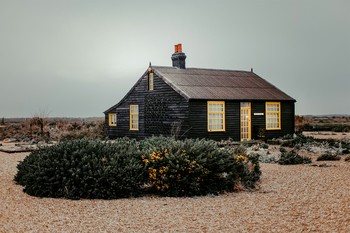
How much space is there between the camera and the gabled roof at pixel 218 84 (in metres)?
26.3

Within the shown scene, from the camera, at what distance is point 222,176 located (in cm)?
1123

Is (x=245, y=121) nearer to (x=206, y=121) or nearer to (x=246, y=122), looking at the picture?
(x=246, y=122)

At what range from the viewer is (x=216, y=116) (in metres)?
26.2

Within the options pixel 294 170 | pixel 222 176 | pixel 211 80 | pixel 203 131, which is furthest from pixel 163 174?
pixel 211 80

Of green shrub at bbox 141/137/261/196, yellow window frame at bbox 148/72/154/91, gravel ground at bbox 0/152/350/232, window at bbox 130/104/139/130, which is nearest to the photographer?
gravel ground at bbox 0/152/350/232

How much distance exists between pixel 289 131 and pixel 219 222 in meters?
23.6

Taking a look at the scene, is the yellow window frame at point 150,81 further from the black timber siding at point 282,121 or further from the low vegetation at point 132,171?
the low vegetation at point 132,171

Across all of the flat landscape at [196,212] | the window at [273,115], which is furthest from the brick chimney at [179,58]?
the flat landscape at [196,212]

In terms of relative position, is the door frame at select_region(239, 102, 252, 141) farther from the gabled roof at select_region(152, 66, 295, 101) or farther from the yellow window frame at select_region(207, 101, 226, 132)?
the yellow window frame at select_region(207, 101, 226, 132)

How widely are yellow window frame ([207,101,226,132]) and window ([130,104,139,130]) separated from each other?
20.5 ft

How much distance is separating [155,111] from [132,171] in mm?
17474

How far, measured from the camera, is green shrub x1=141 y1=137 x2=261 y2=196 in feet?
34.5

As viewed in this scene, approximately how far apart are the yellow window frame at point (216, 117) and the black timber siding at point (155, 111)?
5.42 feet

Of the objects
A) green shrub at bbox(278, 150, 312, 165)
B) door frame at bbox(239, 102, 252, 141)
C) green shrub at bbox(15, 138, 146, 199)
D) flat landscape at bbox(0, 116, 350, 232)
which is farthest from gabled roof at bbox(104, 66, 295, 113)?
flat landscape at bbox(0, 116, 350, 232)
